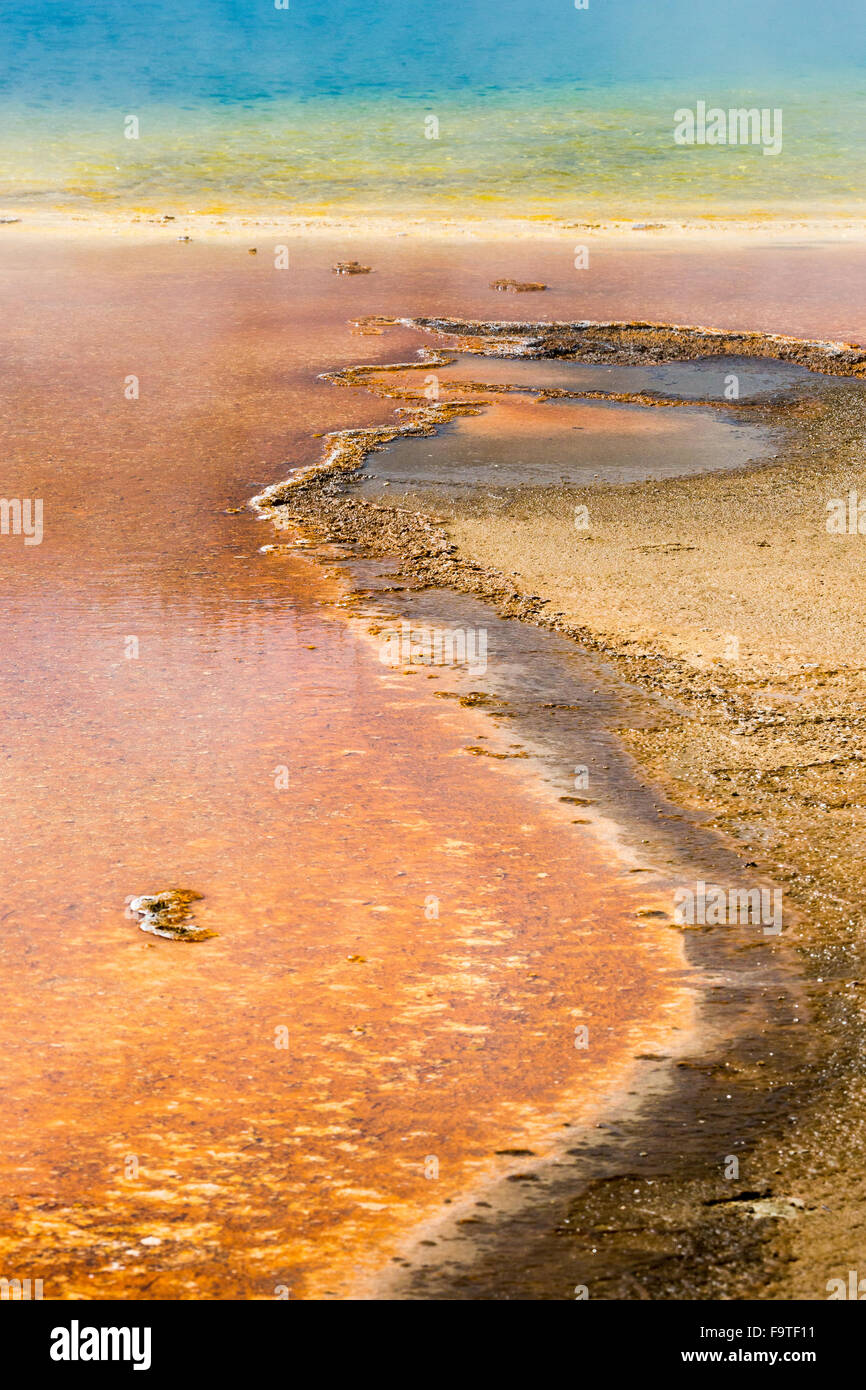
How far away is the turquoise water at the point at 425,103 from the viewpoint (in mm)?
24594

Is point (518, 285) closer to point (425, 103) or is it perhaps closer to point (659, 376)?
point (659, 376)

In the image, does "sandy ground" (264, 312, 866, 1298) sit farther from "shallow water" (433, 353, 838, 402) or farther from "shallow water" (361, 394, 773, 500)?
"shallow water" (433, 353, 838, 402)

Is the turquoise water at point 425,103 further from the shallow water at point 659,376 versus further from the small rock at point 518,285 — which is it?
the shallow water at point 659,376

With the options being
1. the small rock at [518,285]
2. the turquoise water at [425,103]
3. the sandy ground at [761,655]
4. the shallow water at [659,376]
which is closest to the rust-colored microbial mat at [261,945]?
the sandy ground at [761,655]

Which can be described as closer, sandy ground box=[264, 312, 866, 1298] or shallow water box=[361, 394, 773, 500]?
sandy ground box=[264, 312, 866, 1298]

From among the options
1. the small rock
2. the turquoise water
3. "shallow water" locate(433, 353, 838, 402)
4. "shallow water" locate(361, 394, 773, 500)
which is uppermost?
the turquoise water

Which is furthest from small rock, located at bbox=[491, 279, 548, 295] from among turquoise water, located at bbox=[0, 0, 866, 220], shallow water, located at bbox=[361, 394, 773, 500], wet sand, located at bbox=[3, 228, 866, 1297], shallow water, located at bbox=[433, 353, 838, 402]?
turquoise water, located at bbox=[0, 0, 866, 220]

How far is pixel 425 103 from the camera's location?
34.2m

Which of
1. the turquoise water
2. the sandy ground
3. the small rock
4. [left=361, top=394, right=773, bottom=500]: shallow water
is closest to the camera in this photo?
the sandy ground

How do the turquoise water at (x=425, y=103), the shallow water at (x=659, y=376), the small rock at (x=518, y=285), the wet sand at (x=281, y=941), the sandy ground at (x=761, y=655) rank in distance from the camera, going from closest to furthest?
the wet sand at (x=281, y=941) → the sandy ground at (x=761, y=655) → the shallow water at (x=659, y=376) → the small rock at (x=518, y=285) → the turquoise water at (x=425, y=103)

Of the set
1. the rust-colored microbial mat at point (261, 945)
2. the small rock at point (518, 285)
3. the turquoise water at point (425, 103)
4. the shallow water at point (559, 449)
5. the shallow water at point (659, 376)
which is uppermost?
the turquoise water at point (425, 103)

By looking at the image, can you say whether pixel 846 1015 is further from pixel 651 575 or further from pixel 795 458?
pixel 795 458

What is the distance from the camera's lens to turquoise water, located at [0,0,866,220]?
80.7 ft

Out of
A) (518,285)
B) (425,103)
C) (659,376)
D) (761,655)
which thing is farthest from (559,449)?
(425,103)
